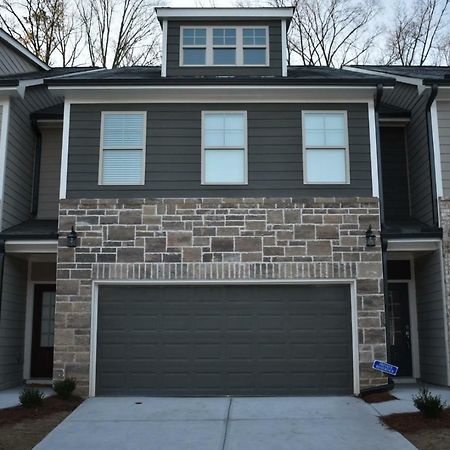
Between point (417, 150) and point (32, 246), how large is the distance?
7.95m

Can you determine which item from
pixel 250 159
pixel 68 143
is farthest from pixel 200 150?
pixel 68 143

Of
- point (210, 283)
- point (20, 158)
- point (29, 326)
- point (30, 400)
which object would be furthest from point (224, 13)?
point (30, 400)

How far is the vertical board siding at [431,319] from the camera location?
10.8m

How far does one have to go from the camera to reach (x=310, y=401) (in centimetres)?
985

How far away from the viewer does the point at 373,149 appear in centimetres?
1090

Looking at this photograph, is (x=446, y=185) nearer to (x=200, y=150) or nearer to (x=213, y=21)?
Answer: (x=200, y=150)

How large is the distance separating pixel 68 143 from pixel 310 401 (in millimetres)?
6399

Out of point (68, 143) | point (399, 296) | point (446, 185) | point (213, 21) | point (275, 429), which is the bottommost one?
point (275, 429)

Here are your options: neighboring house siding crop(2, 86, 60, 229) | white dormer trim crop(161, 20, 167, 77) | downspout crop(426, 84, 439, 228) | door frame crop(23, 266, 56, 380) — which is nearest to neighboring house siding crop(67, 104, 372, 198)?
white dormer trim crop(161, 20, 167, 77)

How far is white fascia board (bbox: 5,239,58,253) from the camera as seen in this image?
11.0m

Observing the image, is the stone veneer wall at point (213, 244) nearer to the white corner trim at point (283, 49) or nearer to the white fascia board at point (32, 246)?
the white fascia board at point (32, 246)

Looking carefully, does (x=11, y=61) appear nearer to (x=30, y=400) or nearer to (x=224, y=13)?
(x=224, y=13)

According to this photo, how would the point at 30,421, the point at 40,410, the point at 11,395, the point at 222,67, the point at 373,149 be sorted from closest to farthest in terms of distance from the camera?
the point at 30,421
the point at 40,410
the point at 11,395
the point at 373,149
the point at 222,67

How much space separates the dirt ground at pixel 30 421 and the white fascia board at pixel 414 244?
6323mm
